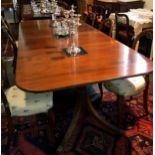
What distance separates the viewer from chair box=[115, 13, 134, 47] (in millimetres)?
3291

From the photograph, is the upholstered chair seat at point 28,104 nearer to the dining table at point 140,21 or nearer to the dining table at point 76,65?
the dining table at point 76,65

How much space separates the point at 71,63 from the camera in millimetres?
1527

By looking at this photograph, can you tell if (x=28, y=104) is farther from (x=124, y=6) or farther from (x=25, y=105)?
(x=124, y=6)

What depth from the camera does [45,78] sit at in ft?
4.27

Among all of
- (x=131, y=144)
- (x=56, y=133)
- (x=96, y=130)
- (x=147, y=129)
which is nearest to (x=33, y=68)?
(x=56, y=133)

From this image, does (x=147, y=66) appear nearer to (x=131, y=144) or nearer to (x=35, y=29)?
(x=131, y=144)

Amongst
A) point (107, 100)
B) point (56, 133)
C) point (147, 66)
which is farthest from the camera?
point (107, 100)

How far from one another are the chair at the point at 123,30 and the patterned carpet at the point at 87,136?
4.75ft

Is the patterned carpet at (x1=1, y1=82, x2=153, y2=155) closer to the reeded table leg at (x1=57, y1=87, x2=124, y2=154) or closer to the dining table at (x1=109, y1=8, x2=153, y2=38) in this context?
the reeded table leg at (x1=57, y1=87, x2=124, y2=154)

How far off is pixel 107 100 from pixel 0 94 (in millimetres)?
1289

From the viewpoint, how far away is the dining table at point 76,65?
4.17 ft

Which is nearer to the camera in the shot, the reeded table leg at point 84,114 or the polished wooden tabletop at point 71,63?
the polished wooden tabletop at point 71,63

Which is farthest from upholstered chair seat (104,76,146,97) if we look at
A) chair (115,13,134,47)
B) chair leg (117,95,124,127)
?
chair (115,13,134,47)

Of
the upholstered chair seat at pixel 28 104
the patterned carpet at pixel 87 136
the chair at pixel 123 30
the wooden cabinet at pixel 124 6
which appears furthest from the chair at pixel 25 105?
the wooden cabinet at pixel 124 6
